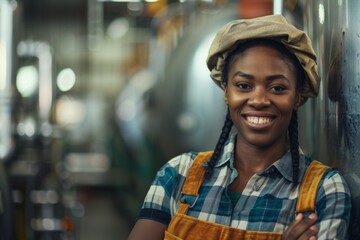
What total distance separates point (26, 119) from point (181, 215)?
13.6 ft

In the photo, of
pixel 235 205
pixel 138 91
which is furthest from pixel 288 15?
pixel 138 91

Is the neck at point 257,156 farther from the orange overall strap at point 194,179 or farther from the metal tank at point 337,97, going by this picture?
the metal tank at point 337,97

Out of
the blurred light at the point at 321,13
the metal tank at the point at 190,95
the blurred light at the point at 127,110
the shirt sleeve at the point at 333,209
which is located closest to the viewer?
the shirt sleeve at the point at 333,209

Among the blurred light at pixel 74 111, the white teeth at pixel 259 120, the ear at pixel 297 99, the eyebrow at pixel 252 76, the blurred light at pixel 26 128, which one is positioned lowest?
the blurred light at pixel 74 111

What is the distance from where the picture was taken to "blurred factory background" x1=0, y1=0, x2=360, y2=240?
6.95 feet

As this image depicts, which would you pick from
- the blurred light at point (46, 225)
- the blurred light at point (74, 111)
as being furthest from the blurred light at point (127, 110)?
the blurred light at point (74, 111)

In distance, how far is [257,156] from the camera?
6.31 feet

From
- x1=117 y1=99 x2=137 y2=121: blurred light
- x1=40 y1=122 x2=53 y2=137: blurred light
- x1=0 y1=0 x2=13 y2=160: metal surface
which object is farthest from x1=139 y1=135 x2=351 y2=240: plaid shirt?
x1=117 y1=99 x2=137 y2=121: blurred light

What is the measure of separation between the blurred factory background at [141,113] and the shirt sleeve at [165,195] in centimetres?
39

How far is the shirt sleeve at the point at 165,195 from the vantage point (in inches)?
77.3

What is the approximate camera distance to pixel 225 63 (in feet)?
6.32

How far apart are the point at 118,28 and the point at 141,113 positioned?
20.4 feet

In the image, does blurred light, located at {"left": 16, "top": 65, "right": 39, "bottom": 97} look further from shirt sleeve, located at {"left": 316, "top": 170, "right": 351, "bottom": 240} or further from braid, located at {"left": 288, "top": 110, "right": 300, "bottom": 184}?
shirt sleeve, located at {"left": 316, "top": 170, "right": 351, "bottom": 240}

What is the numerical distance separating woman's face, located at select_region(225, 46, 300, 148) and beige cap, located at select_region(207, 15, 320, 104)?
1.1 inches
